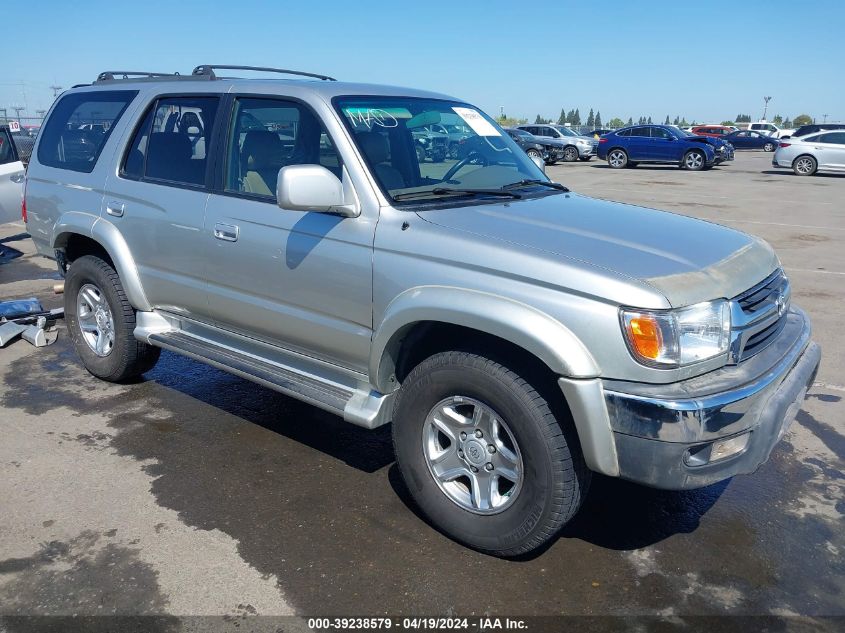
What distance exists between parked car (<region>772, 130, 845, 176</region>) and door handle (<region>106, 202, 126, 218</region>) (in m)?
25.4

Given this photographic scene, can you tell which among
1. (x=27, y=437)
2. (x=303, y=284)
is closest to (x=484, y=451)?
(x=303, y=284)

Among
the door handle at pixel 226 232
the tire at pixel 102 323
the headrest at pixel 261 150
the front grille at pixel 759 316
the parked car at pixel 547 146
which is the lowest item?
the parked car at pixel 547 146

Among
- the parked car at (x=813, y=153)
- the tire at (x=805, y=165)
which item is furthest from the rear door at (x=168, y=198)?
the tire at (x=805, y=165)

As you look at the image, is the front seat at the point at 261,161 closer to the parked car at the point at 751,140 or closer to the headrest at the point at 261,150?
the headrest at the point at 261,150

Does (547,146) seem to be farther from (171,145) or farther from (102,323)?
(171,145)

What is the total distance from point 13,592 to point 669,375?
106 inches

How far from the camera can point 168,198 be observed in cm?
442

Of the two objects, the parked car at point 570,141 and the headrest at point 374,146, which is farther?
the parked car at point 570,141

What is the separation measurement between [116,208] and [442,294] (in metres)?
2.66

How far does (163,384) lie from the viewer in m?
5.33

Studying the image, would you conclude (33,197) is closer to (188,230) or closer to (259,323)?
(188,230)

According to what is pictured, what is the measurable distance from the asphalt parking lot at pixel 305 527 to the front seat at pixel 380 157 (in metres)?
1.56

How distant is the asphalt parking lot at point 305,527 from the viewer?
2992mm

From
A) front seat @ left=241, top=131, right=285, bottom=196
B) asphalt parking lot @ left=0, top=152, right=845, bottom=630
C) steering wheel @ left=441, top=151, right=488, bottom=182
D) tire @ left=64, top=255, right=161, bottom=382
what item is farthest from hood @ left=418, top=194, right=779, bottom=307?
tire @ left=64, top=255, right=161, bottom=382
